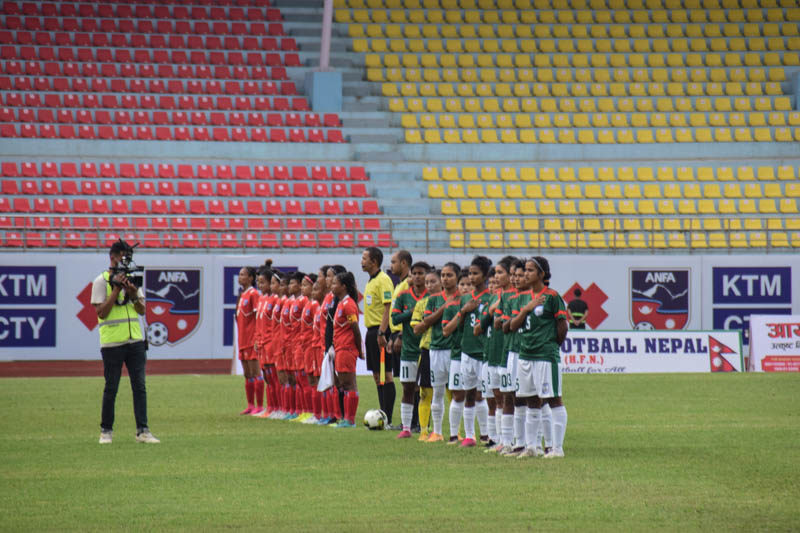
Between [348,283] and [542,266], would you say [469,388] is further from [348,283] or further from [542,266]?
[348,283]

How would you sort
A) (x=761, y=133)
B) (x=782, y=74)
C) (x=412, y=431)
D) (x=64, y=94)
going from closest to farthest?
(x=412, y=431) → (x=64, y=94) → (x=761, y=133) → (x=782, y=74)

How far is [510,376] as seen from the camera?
452 inches

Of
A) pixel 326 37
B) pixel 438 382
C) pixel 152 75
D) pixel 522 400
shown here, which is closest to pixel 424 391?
pixel 438 382

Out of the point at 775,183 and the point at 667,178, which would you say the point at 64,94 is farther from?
the point at 775,183

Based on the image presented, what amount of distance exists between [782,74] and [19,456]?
33194 millimetres

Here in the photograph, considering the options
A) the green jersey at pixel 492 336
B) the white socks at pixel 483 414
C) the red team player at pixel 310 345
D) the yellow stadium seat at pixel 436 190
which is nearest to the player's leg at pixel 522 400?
the green jersey at pixel 492 336

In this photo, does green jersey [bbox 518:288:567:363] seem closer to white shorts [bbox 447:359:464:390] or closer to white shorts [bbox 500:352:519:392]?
white shorts [bbox 500:352:519:392]

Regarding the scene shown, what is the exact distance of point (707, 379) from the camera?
2273cm

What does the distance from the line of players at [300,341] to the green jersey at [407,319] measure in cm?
92

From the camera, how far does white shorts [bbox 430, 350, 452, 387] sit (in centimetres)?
1268

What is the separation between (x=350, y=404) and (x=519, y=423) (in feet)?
11.7

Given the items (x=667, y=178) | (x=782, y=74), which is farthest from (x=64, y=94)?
(x=782, y=74)

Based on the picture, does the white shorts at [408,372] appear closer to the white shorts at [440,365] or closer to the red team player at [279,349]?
the white shorts at [440,365]

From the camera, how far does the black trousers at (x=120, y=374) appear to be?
12.6 metres
